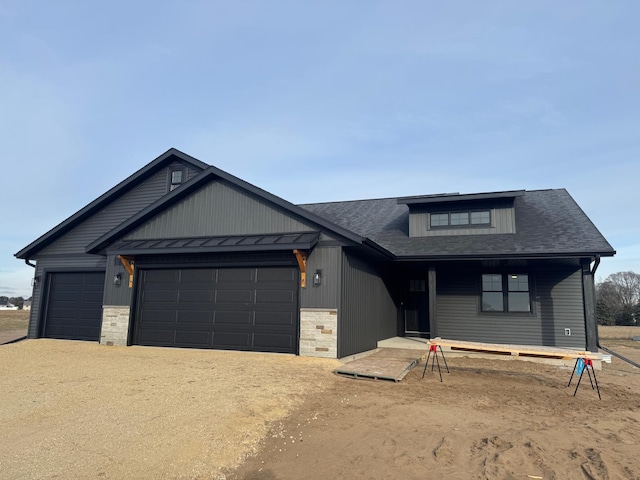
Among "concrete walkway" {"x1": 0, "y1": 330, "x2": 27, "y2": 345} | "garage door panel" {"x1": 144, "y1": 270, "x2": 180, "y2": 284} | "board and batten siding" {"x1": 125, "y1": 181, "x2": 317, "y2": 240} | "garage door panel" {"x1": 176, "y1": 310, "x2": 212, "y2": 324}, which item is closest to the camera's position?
"board and batten siding" {"x1": 125, "y1": 181, "x2": 317, "y2": 240}

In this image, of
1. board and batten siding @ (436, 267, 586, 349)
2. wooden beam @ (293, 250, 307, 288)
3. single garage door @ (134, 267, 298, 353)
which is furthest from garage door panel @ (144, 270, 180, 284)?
board and batten siding @ (436, 267, 586, 349)

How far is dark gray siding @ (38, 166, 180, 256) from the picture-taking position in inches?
603

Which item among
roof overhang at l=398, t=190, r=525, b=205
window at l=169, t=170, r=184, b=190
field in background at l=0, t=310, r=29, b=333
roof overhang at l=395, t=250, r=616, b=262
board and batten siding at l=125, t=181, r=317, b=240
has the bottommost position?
field in background at l=0, t=310, r=29, b=333

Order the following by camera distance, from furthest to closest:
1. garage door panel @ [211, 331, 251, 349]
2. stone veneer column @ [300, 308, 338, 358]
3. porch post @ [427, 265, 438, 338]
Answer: porch post @ [427, 265, 438, 338]
garage door panel @ [211, 331, 251, 349]
stone veneer column @ [300, 308, 338, 358]

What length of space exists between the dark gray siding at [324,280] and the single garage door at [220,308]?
465 mm

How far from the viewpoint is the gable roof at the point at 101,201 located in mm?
15148

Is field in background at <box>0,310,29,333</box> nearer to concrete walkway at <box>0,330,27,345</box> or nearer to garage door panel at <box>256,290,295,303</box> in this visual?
concrete walkway at <box>0,330,27,345</box>

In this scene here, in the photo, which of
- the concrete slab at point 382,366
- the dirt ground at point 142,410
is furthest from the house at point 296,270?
the dirt ground at point 142,410

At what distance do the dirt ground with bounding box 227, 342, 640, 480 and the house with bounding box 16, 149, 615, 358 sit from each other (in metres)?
3.65

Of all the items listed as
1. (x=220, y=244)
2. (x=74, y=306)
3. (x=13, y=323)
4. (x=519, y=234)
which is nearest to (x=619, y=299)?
(x=519, y=234)

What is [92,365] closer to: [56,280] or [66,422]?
[66,422]

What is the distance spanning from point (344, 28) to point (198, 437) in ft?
36.4

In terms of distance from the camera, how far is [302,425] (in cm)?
516

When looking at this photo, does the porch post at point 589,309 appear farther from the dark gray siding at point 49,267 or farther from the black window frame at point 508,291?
the dark gray siding at point 49,267
